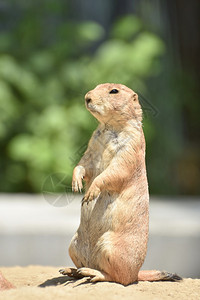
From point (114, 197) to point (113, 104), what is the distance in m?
0.41

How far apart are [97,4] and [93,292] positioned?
26.2ft

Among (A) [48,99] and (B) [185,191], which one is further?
(B) [185,191]

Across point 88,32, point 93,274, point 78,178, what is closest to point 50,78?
point 88,32

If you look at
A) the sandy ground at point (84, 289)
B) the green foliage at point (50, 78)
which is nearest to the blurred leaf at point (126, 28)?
the green foliage at point (50, 78)

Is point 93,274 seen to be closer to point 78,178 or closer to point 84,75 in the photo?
point 78,178

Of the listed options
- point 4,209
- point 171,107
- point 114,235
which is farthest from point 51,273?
point 171,107

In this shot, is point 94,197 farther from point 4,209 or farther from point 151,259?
point 4,209

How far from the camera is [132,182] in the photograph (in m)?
2.41

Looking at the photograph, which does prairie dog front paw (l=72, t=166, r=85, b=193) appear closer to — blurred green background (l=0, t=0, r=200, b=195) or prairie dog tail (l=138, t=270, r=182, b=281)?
prairie dog tail (l=138, t=270, r=182, b=281)

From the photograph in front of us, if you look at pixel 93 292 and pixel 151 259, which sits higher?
pixel 93 292

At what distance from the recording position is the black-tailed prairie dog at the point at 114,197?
7.69 feet

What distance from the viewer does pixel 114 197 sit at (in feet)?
7.93

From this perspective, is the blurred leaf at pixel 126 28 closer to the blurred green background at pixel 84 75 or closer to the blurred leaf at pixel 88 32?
the blurred green background at pixel 84 75

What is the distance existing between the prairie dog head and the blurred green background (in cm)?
444
